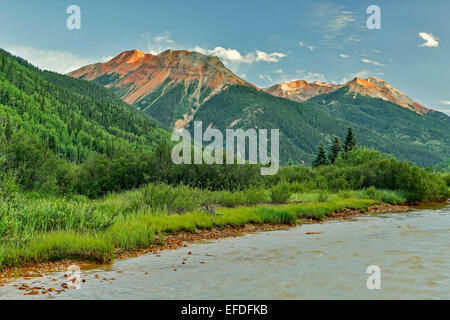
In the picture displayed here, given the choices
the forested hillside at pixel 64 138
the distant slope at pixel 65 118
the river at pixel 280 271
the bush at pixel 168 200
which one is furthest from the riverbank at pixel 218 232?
the distant slope at pixel 65 118

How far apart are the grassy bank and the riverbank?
0.46ft

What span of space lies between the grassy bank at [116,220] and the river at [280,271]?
1.42m

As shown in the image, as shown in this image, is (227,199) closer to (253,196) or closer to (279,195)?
(253,196)

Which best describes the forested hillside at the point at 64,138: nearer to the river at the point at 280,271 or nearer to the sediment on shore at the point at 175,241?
the sediment on shore at the point at 175,241

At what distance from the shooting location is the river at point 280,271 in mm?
8570

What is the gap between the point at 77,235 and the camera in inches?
495

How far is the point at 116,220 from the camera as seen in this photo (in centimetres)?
1577

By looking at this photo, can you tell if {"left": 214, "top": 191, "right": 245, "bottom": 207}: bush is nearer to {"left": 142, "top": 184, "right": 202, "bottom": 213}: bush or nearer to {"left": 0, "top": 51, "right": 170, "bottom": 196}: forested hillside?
{"left": 142, "top": 184, "right": 202, "bottom": 213}: bush

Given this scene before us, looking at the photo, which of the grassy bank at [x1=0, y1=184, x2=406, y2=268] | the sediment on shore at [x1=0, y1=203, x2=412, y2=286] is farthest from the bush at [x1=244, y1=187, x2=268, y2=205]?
the sediment on shore at [x1=0, y1=203, x2=412, y2=286]

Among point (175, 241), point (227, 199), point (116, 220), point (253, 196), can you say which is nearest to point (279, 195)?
point (253, 196)

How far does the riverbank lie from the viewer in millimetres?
10364

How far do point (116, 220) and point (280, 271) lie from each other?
8.02m
